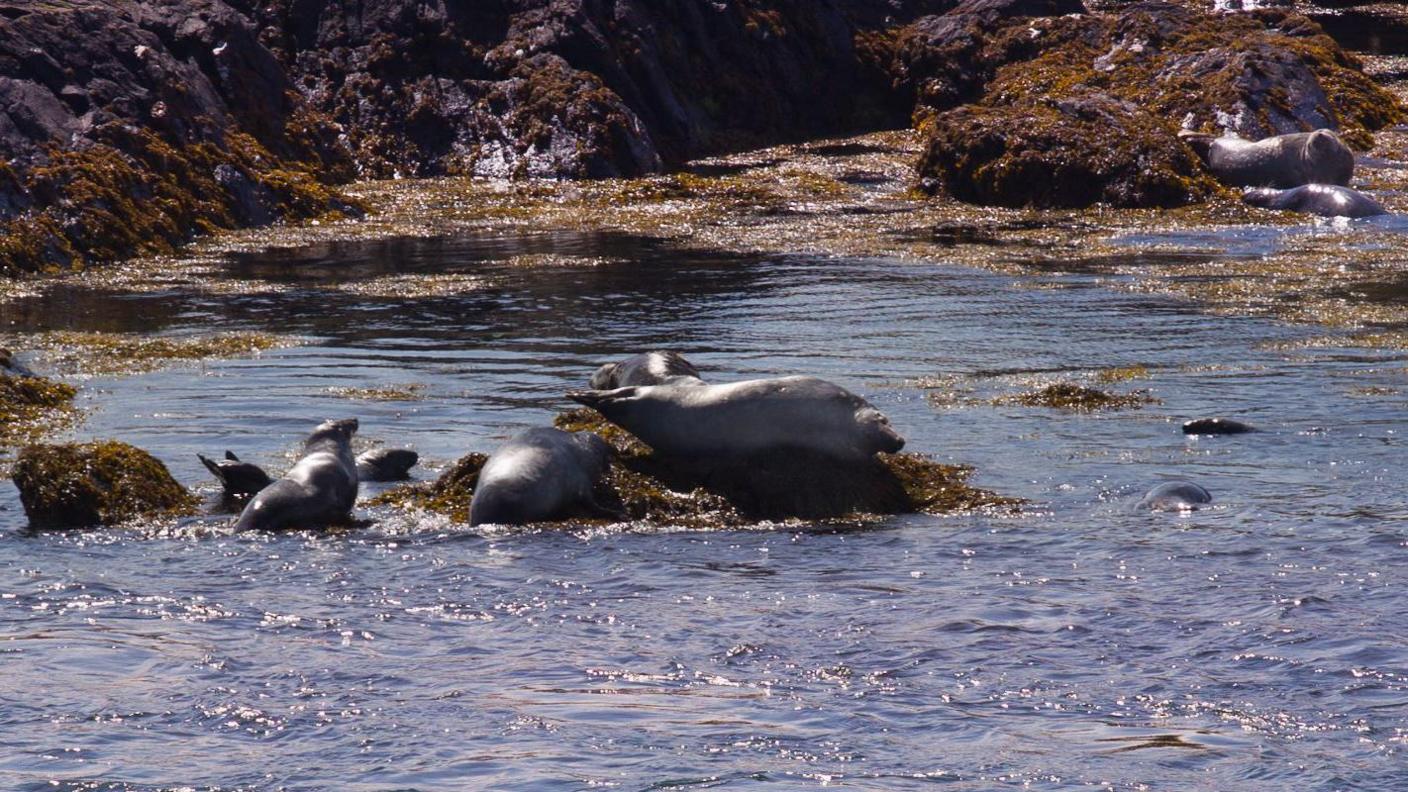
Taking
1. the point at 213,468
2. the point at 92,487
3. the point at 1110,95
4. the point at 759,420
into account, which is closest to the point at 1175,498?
the point at 759,420

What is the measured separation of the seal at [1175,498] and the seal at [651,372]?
2.12 meters

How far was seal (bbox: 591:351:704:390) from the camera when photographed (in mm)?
9102

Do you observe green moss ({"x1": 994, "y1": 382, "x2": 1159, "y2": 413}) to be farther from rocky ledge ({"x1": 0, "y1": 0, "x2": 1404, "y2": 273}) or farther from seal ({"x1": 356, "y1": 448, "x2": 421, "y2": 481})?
rocky ledge ({"x1": 0, "y1": 0, "x2": 1404, "y2": 273})

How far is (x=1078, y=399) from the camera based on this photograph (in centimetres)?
1030

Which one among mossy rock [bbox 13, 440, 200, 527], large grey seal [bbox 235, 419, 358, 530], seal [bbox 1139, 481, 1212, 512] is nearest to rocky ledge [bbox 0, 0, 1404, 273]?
mossy rock [bbox 13, 440, 200, 527]

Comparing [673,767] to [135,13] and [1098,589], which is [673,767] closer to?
[1098,589]

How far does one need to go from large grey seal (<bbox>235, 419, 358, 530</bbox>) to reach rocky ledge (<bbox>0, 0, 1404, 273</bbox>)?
888cm

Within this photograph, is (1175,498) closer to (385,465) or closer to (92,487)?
(385,465)

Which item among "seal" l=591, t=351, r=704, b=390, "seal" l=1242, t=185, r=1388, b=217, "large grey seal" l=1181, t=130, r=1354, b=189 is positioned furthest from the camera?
"large grey seal" l=1181, t=130, r=1354, b=189

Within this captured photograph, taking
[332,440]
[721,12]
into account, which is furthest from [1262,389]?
[721,12]

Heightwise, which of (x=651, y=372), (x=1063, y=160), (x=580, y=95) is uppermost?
(x=580, y=95)

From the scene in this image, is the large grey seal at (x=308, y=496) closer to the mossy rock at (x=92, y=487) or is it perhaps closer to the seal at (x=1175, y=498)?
the mossy rock at (x=92, y=487)

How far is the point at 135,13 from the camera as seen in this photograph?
67.9 ft

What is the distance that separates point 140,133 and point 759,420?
12.2 m
